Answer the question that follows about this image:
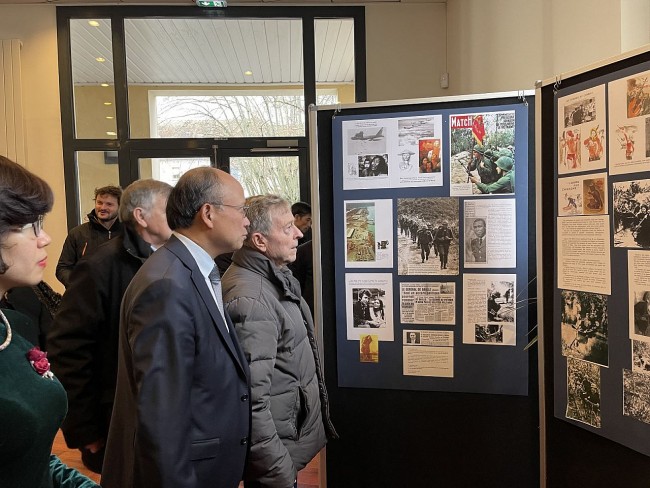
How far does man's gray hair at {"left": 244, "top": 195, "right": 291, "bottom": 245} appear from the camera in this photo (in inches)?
73.9

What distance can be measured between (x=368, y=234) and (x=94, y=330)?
4.02ft

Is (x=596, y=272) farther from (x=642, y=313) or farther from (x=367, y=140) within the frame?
(x=367, y=140)

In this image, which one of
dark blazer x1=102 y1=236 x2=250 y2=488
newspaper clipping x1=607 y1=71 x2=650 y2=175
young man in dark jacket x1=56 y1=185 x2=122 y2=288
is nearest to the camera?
dark blazer x1=102 y1=236 x2=250 y2=488

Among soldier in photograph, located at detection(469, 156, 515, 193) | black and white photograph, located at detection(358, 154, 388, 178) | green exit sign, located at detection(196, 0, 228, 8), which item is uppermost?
green exit sign, located at detection(196, 0, 228, 8)

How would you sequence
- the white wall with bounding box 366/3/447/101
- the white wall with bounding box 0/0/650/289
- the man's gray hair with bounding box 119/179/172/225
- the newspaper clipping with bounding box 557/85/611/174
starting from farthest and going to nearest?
the white wall with bounding box 366/3/447/101 < the white wall with bounding box 0/0/650/289 < the man's gray hair with bounding box 119/179/172/225 < the newspaper clipping with bounding box 557/85/611/174

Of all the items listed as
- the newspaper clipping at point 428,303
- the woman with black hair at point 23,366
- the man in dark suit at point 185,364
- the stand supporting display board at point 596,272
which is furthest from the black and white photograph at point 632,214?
the woman with black hair at point 23,366

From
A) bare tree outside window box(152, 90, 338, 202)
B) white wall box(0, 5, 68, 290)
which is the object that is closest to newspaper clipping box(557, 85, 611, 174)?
bare tree outside window box(152, 90, 338, 202)

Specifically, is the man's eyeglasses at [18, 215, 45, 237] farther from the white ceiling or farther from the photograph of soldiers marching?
the white ceiling

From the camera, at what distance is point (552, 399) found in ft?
6.65

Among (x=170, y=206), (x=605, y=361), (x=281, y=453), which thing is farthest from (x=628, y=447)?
(x=170, y=206)

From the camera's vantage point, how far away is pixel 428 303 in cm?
230

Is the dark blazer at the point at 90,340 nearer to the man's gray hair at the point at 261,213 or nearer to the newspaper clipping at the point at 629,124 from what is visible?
the man's gray hair at the point at 261,213

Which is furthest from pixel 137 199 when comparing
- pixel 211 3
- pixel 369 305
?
pixel 211 3

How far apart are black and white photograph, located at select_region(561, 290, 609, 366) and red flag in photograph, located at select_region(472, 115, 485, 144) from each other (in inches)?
29.2
